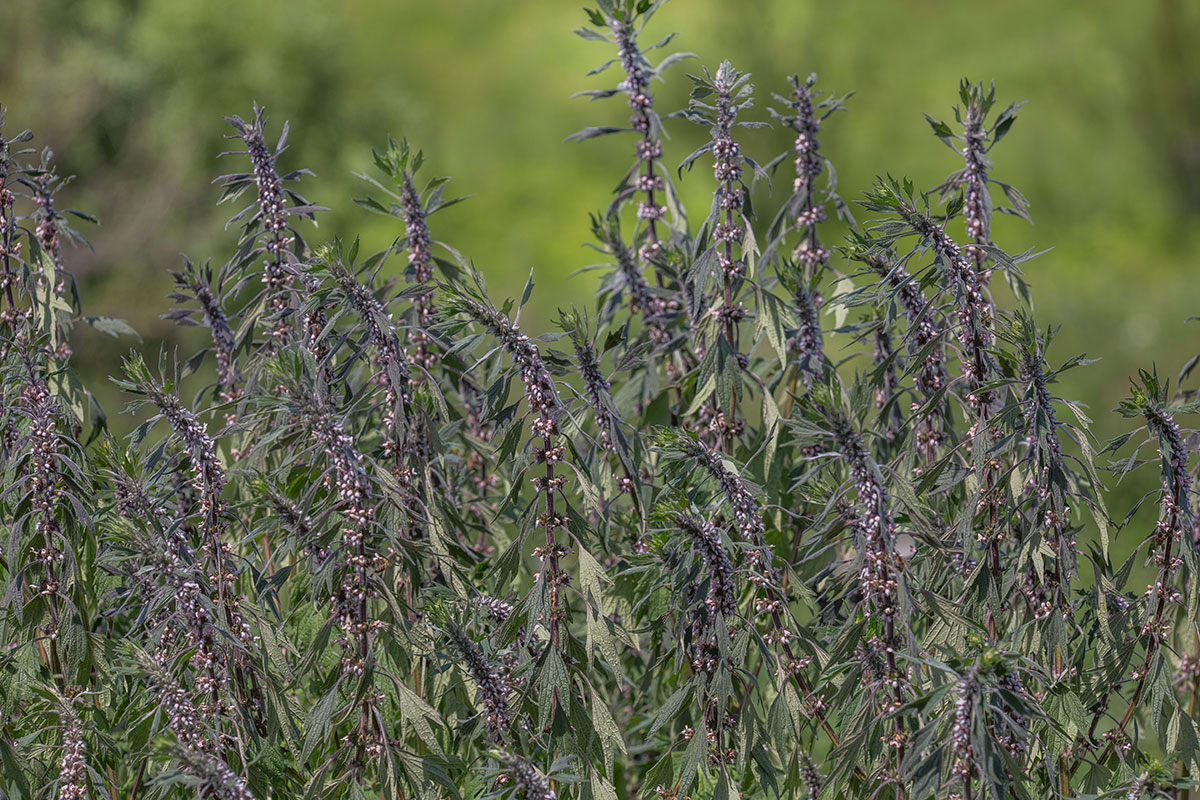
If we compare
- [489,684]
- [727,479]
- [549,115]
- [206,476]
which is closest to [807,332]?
[727,479]

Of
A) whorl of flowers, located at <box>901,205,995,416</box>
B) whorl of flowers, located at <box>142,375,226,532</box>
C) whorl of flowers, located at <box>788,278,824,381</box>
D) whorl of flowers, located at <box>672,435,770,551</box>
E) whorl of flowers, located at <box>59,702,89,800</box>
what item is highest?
whorl of flowers, located at <box>788,278,824,381</box>

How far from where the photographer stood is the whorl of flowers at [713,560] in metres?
1.69

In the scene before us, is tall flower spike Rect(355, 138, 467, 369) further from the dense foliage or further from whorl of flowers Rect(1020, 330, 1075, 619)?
whorl of flowers Rect(1020, 330, 1075, 619)

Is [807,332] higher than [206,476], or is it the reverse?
[807,332]

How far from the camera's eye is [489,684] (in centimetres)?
176

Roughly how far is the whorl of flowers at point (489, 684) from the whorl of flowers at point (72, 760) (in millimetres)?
566

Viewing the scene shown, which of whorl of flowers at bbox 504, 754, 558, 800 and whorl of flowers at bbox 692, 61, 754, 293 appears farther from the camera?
whorl of flowers at bbox 692, 61, 754, 293

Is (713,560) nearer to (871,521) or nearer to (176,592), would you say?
(871,521)

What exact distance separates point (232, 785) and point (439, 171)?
12.8 meters

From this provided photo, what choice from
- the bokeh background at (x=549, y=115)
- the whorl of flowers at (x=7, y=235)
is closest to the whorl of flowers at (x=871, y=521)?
the whorl of flowers at (x=7, y=235)

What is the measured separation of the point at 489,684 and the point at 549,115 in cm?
1383

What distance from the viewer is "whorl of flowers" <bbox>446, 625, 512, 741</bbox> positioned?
5.69 ft

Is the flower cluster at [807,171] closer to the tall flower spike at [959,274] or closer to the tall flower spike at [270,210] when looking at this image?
the tall flower spike at [959,274]

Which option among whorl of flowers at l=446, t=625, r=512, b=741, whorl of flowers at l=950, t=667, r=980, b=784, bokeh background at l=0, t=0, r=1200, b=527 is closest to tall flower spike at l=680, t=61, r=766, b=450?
whorl of flowers at l=446, t=625, r=512, b=741
